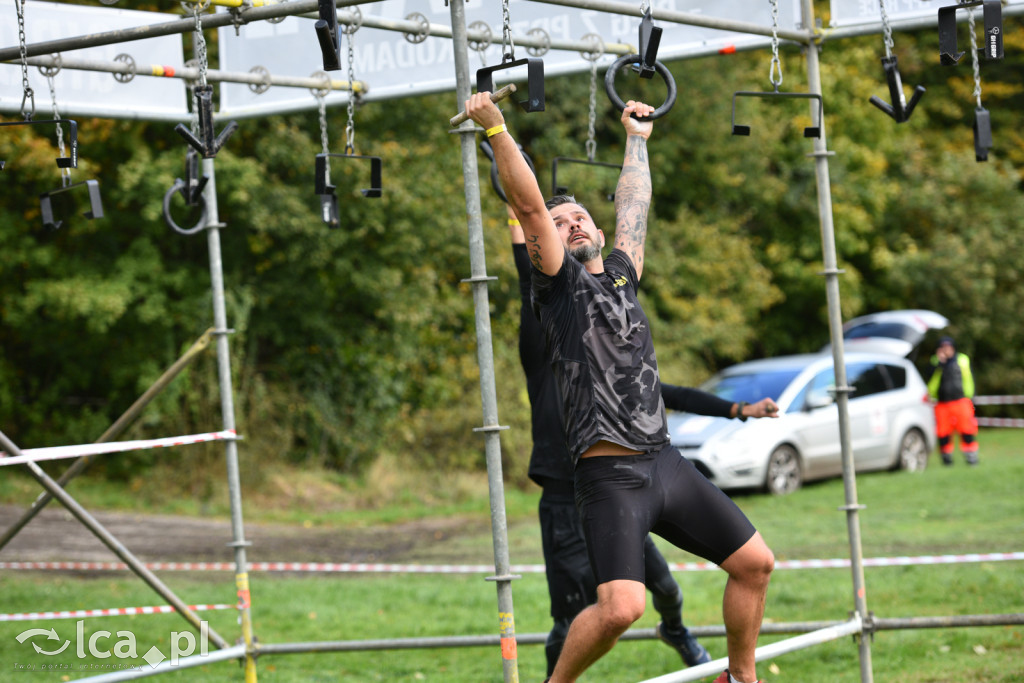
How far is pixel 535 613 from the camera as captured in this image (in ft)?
25.9

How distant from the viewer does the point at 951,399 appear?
50.5 feet

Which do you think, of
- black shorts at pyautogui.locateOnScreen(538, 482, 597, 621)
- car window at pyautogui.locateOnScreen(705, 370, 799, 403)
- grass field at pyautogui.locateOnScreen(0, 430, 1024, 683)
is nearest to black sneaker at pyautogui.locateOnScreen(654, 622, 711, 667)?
grass field at pyautogui.locateOnScreen(0, 430, 1024, 683)

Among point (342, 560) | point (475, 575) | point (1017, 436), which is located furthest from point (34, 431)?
point (1017, 436)

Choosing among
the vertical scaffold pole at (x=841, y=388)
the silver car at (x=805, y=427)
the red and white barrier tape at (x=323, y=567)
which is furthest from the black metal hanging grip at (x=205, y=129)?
the silver car at (x=805, y=427)

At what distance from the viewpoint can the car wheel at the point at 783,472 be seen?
43.5 ft

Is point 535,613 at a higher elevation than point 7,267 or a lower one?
lower

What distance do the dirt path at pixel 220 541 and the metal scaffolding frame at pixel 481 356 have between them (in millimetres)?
5110

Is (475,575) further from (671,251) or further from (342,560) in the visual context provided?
(671,251)

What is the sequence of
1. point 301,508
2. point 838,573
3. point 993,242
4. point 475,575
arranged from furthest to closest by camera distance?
1. point 993,242
2. point 301,508
3. point 475,575
4. point 838,573

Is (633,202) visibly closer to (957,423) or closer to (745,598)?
(745,598)

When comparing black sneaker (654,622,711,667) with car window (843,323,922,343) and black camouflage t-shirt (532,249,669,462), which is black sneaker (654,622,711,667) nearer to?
black camouflage t-shirt (532,249,669,462)

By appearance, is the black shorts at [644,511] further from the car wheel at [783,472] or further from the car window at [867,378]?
the car window at [867,378]

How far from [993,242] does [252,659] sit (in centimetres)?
2117

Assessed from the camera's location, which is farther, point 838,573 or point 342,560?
point 342,560
